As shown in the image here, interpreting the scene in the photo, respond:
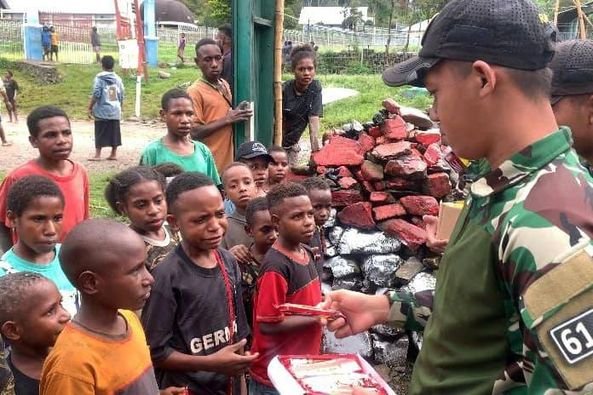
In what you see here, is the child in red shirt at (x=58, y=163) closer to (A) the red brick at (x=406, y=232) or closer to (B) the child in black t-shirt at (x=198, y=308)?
(B) the child in black t-shirt at (x=198, y=308)

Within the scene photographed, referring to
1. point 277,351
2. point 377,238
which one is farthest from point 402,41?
point 277,351

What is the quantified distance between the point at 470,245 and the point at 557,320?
0.29m

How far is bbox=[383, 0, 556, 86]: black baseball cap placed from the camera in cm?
148

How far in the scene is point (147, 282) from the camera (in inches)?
88.0

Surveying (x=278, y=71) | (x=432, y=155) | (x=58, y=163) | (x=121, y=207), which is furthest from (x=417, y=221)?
(x=58, y=163)

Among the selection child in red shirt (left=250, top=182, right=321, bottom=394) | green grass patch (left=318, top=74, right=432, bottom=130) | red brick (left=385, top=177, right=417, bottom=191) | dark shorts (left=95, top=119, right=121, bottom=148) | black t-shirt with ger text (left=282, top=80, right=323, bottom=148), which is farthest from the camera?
green grass patch (left=318, top=74, right=432, bottom=130)

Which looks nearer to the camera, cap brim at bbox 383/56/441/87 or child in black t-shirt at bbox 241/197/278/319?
cap brim at bbox 383/56/441/87

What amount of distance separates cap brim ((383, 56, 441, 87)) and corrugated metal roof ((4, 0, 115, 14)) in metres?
44.3

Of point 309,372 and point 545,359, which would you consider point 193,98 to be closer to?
point 309,372

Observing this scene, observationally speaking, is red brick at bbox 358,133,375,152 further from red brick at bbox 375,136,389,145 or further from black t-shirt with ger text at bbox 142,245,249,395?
black t-shirt with ger text at bbox 142,245,249,395

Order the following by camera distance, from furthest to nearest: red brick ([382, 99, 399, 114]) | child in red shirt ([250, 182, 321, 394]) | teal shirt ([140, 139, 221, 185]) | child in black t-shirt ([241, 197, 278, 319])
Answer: red brick ([382, 99, 399, 114]), teal shirt ([140, 139, 221, 185]), child in black t-shirt ([241, 197, 278, 319]), child in red shirt ([250, 182, 321, 394])

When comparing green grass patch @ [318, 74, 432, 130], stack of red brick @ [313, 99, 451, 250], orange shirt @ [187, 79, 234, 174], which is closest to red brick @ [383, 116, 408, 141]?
stack of red brick @ [313, 99, 451, 250]

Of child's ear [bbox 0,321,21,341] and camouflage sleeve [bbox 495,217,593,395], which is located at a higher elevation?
camouflage sleeve [bbox 495,217,593,395]

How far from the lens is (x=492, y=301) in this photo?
57.4 inches
